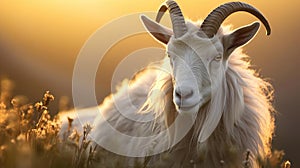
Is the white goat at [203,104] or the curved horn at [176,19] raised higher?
the curved horn at [176,19]

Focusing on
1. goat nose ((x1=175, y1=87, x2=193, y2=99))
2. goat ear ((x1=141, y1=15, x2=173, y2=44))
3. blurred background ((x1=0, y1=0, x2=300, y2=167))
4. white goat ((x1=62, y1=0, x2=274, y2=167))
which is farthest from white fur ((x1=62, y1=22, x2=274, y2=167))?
blurred background ((x1=0, y1=0, x2=300, y2=167))

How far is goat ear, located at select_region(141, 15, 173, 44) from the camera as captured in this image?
6.90m

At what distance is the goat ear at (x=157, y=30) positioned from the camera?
6.90m

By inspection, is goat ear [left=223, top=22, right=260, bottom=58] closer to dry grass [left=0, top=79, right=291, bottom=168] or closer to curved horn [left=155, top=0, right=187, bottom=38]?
curved horn [left=155, top=0, right=187, bottom=38]

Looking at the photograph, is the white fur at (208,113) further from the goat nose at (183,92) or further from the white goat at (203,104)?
the goat nose at (183,92)

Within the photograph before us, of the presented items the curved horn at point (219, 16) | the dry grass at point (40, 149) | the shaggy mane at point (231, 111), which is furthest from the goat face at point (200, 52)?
the dry grass at point (40, 149)

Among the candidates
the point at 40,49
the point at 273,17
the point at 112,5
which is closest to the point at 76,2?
the point at 112,5

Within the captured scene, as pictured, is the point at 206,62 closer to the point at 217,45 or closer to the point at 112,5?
the point at 217,45

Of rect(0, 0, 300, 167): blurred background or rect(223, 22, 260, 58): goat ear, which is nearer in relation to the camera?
rect(223, 22, 260, 58): goat ear

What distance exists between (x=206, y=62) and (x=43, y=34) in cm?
3781

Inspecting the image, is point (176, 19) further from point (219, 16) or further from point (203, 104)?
point (203, 104)

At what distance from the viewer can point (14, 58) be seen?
36.4 meters

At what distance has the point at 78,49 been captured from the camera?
1276 inches

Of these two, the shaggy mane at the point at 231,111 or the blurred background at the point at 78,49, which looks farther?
the blurred background at the point at 78,49
